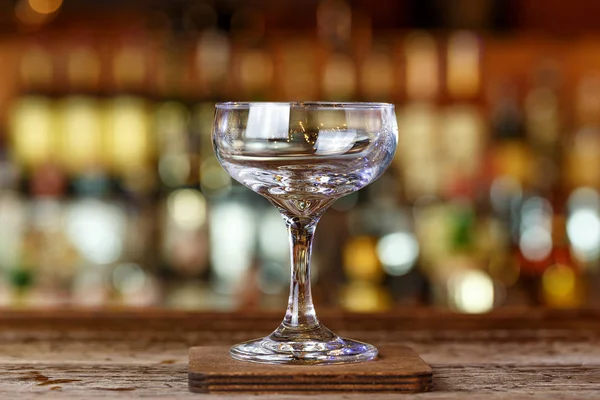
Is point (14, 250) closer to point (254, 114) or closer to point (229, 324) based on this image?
point (229, 324)

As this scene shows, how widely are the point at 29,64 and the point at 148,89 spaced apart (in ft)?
1.29

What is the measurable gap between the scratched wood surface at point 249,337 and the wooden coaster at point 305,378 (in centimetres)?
1

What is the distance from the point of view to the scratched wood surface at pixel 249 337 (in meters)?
0.61

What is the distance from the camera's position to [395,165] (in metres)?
3.04

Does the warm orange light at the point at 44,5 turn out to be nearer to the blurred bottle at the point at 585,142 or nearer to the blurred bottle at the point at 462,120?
the blurred bottle at the point at 462,120

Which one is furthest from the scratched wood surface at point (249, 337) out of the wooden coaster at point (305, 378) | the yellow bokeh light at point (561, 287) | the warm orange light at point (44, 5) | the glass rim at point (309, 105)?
the warm orange light at point (44, 5)

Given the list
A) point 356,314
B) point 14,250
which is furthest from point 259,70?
point 356,314

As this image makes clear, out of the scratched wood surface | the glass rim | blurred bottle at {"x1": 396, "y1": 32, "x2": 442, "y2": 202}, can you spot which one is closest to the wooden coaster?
the scratched wood surface

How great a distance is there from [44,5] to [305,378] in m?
2.60

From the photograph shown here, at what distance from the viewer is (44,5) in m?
2.99

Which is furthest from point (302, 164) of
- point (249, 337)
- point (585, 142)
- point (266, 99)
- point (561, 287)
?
point (585, 142)

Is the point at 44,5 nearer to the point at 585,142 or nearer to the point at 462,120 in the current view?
the point at 462,120

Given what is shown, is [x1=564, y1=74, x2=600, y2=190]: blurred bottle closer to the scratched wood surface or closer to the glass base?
the scratched wood surface

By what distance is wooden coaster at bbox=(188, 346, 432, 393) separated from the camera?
59cm
